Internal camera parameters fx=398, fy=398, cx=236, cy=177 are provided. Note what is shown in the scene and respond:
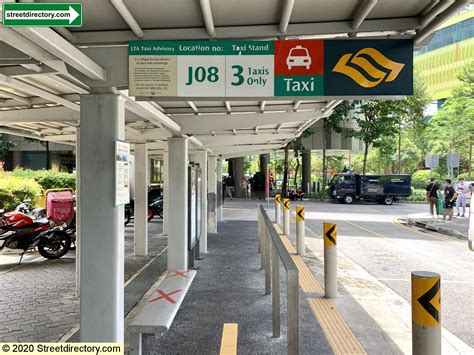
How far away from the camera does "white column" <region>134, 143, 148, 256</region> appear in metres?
9.11

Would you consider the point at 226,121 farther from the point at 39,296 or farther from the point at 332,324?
the point at 39,296

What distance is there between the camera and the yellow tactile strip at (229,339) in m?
4.19

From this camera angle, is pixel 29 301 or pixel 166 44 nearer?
pixel 166 44

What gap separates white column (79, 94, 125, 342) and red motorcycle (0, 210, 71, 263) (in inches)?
202

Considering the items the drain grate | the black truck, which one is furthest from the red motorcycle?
the black truck

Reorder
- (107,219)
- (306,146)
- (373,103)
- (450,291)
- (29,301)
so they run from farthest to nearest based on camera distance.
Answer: (306,146) → (373,103) → (450,291) → (29,301) → (107,219)

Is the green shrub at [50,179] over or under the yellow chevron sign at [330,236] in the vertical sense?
over

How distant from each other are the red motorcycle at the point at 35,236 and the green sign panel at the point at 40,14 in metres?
6.69

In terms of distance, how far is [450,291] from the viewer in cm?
652

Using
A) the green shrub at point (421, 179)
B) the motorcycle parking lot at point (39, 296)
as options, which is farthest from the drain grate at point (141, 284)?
the green shrub at point (421, 179)

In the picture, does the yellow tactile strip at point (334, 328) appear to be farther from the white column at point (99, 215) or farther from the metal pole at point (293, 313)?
the white column at point (99, 215)

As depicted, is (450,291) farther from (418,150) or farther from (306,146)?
(418,150)

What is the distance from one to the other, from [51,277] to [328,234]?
4.98 m

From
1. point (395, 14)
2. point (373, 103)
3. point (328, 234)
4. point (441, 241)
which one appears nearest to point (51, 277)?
point (328, 234)
